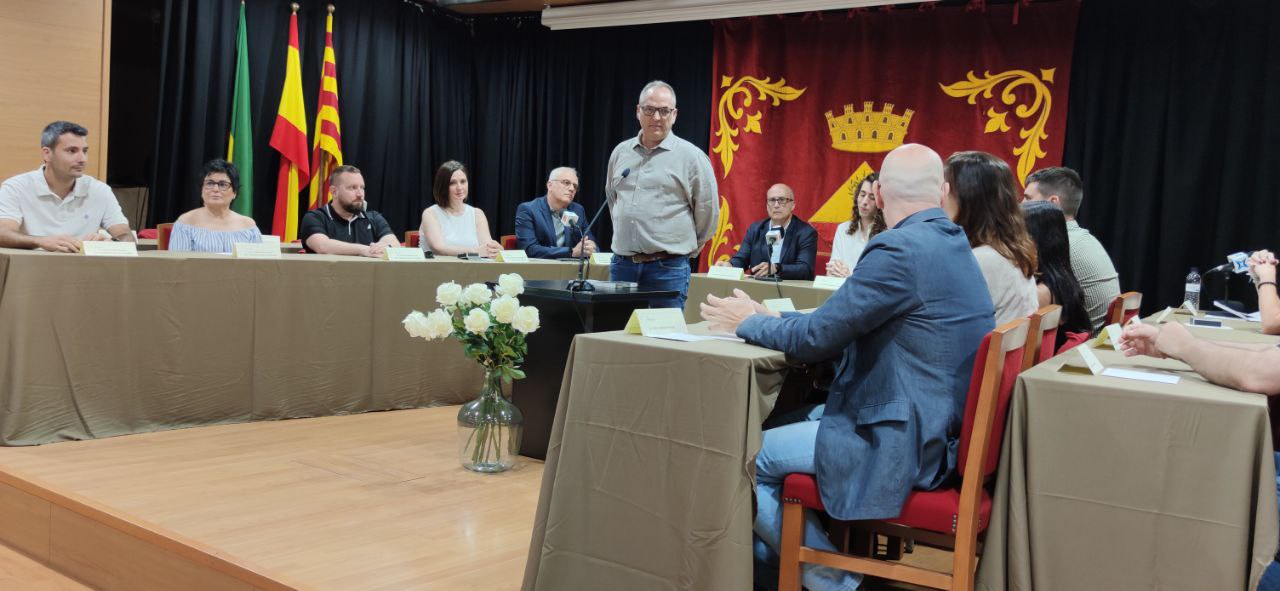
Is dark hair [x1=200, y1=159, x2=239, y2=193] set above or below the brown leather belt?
above

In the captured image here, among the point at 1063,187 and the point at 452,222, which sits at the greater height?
the point at 1063,187

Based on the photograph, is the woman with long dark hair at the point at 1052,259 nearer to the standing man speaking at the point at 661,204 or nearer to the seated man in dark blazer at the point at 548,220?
the standing man speaking at the point at 661,204

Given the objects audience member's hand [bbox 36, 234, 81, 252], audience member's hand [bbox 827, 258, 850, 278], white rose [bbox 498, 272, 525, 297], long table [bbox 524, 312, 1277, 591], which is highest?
audience member's hand [bbox 827, 258, 850, 278]

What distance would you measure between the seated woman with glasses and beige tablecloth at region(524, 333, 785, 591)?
2.80 m

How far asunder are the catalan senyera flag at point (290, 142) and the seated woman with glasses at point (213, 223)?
2.07 meters

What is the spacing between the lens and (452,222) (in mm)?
4969

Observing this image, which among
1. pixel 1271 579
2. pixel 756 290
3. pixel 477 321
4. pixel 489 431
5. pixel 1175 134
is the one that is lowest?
pixel 489 431

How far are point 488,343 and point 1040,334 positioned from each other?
1744 mm

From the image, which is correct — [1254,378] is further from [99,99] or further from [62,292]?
[99,99]

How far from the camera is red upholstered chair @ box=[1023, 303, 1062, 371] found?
1.93 meters

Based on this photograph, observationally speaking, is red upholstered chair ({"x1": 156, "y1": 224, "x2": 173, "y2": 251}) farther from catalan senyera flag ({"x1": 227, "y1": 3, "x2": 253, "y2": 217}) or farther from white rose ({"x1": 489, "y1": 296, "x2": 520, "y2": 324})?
white rose ({"x1": 489, "y1": 296, "x2": 520, "y2": 324})

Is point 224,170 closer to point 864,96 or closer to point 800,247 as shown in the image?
point 800,247

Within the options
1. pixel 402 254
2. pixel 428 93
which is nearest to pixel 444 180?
pixel 402 254

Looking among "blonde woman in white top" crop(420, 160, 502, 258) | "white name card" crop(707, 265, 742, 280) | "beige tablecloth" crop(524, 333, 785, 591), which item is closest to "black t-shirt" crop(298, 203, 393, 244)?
"blonde woman in white top" crop(420, 160, 502, 258)
